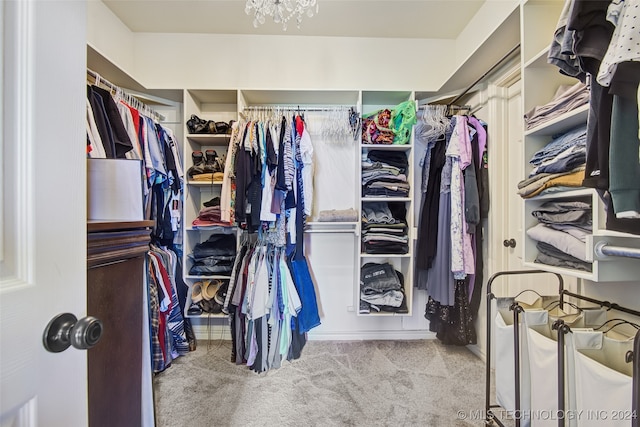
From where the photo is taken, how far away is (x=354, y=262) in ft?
7.74

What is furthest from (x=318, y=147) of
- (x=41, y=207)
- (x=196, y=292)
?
(x=41, y=207)

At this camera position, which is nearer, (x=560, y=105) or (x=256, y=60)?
(x=560, y=105)

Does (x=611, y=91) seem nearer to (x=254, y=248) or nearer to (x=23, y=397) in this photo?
(x=23, y=397)

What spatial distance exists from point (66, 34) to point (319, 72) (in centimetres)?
215

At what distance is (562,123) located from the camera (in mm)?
1092

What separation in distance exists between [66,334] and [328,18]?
252 centimetres

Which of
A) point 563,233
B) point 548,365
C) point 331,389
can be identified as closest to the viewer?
point 548,365

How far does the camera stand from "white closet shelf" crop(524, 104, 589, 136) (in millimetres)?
996

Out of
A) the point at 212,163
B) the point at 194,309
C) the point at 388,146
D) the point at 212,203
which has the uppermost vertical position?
the point at 388,146

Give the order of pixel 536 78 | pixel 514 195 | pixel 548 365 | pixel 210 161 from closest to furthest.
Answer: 1. pixel 548 365
2. pixel 536 78
3. pixel 514 195
4. pixel 210 161

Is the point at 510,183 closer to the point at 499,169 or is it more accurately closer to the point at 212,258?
the point at 499,169

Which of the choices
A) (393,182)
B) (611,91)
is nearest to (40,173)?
(611,91)

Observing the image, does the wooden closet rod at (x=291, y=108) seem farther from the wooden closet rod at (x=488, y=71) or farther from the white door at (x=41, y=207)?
the white door at (x=41, y=207)

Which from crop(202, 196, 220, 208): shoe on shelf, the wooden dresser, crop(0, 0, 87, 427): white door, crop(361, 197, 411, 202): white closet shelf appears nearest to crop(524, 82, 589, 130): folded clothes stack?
crop(361, 197, 411, 202): white closet shelf
